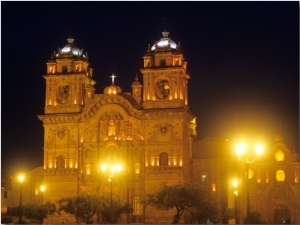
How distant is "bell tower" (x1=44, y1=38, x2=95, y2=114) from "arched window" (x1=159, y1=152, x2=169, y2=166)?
945cm

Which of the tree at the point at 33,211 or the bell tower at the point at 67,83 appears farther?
the bell tower at the point at 67,83

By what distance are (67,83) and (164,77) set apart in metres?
10.1

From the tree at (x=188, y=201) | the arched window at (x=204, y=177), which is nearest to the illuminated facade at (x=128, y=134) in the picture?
the arched window at (x=204, y=177)

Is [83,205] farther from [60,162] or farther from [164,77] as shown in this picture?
[164,77]

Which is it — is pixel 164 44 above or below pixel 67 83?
above

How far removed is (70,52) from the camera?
68688 mm

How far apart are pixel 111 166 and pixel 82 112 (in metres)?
7.06

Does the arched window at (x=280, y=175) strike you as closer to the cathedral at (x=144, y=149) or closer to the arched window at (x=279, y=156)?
the cathedral at (x=144, y=149)

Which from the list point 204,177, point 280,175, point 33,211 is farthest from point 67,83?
point 280,175

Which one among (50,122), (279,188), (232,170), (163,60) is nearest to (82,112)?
(50,122)

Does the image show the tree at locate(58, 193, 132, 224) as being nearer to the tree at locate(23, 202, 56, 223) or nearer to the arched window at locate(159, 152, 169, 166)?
the tree at locate(23, 202, 56, 223)

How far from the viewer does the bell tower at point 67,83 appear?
219 feet

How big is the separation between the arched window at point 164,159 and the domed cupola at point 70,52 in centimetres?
1383

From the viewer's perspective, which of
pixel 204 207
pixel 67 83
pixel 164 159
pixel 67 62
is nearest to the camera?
pixel 204 207
